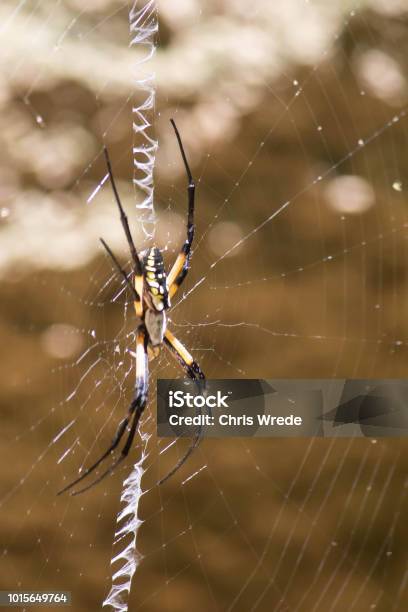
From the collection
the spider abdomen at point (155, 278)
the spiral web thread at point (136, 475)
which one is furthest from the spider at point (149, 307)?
the spiral web thread at point (136, 475)

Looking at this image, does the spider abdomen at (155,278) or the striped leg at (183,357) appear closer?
the spider abdomen at (155,278)

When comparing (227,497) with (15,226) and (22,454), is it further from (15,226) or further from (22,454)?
(15,226)

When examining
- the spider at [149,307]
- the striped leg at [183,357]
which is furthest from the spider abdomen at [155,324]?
the striped leg at [183,357]

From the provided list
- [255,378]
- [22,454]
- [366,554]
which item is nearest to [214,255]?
[255,378]

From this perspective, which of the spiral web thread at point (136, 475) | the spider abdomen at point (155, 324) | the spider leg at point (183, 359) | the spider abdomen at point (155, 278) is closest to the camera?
the spider abdomen at point (155, 278)

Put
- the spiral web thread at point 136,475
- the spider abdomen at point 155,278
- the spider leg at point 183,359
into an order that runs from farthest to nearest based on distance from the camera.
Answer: the spiral web thread at point 136,475 < the spider leg at point 183,359 < the spider abdomen at point 155,278

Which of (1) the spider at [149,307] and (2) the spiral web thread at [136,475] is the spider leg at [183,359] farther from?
(2) the spiral web thread at [136,475]

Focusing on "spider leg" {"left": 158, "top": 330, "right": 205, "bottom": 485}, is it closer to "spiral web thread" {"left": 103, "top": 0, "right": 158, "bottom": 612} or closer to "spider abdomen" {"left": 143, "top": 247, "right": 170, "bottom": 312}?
"spider abdomen" {"left": 143, "top": 247, "right": 170, "bottom": 312}
